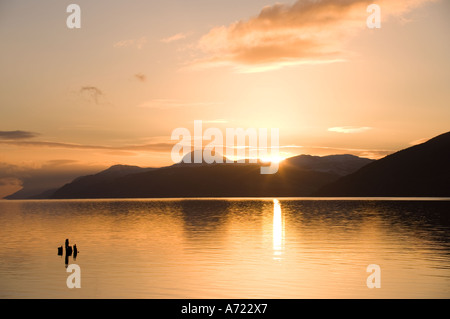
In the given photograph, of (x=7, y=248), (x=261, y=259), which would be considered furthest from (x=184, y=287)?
(x=7, y=248)

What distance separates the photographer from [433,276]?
41656 mm

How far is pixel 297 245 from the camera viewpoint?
66500 mm

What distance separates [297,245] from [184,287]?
30900 mm

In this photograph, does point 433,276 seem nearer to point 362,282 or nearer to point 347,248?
point 362,282
